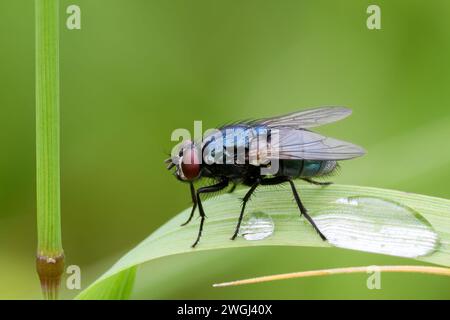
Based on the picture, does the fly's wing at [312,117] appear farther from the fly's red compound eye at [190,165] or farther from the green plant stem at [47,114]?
the green plant stem at [47,114]

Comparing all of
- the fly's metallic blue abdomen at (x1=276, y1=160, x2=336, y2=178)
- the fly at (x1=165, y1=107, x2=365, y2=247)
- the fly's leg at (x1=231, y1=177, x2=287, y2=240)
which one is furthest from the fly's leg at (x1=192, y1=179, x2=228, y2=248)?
the fly's metallic blue abdomen at (x1=276, y1=160, x2=336, y2=178)

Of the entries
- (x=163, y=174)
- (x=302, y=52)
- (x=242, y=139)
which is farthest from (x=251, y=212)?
(x=302, y=52)

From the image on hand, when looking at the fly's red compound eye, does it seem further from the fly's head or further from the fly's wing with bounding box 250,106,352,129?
the fly's wing with bounding box 250,106,352,129

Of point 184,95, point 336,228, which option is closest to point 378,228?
point 336,228

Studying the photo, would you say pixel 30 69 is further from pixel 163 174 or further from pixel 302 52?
pixel 302 52

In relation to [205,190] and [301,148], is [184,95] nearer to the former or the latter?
[205,190]

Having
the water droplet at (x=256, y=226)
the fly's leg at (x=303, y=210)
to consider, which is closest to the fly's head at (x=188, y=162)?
the water droplet at (x=256, y=226)
